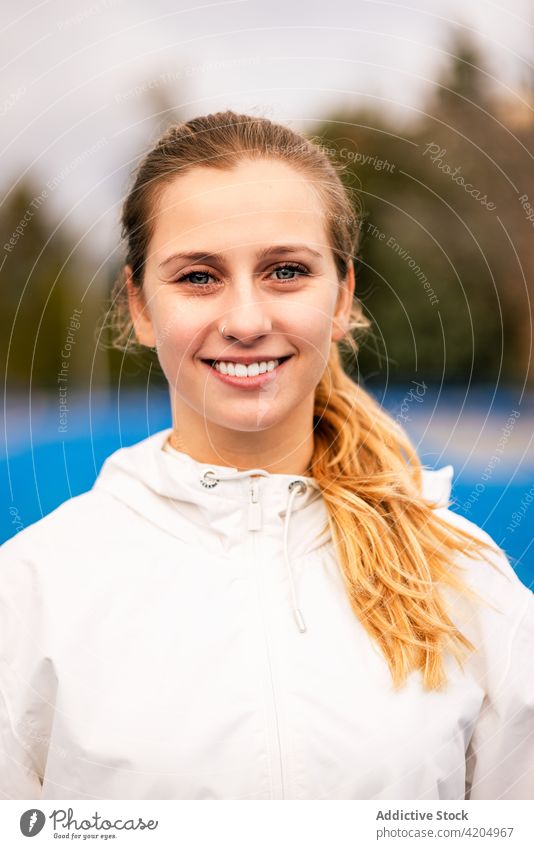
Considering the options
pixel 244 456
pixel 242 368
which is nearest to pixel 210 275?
pixel 242 368

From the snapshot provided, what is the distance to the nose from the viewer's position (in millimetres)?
1048

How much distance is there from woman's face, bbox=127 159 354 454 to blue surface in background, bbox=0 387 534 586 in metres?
0.29

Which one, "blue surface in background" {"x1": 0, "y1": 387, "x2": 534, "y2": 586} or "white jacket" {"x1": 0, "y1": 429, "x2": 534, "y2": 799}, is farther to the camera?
"blue surface in background" {"x1": 0, "y1": 387, "x2": 534, "y2": 586}

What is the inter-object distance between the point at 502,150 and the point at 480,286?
0.70 feet

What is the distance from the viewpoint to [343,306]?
116 cm

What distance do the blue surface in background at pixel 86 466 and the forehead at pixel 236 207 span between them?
378 mm

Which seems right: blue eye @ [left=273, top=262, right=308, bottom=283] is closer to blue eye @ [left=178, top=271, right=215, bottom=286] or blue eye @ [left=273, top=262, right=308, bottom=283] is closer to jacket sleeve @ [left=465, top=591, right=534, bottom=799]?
blue eye @ [left=178, top=271, right=215, bottom=286]

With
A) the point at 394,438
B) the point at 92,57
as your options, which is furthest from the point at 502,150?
the point at 92,57

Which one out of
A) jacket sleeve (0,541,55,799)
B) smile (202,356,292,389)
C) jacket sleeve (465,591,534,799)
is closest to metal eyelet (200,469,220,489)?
smile (202,356,292,389)

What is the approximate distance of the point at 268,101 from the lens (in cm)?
126

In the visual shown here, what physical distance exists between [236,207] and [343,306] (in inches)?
8.4

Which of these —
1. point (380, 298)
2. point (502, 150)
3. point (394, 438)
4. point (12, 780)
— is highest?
point (502, 150)

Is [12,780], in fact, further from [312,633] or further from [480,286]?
[480,286]
